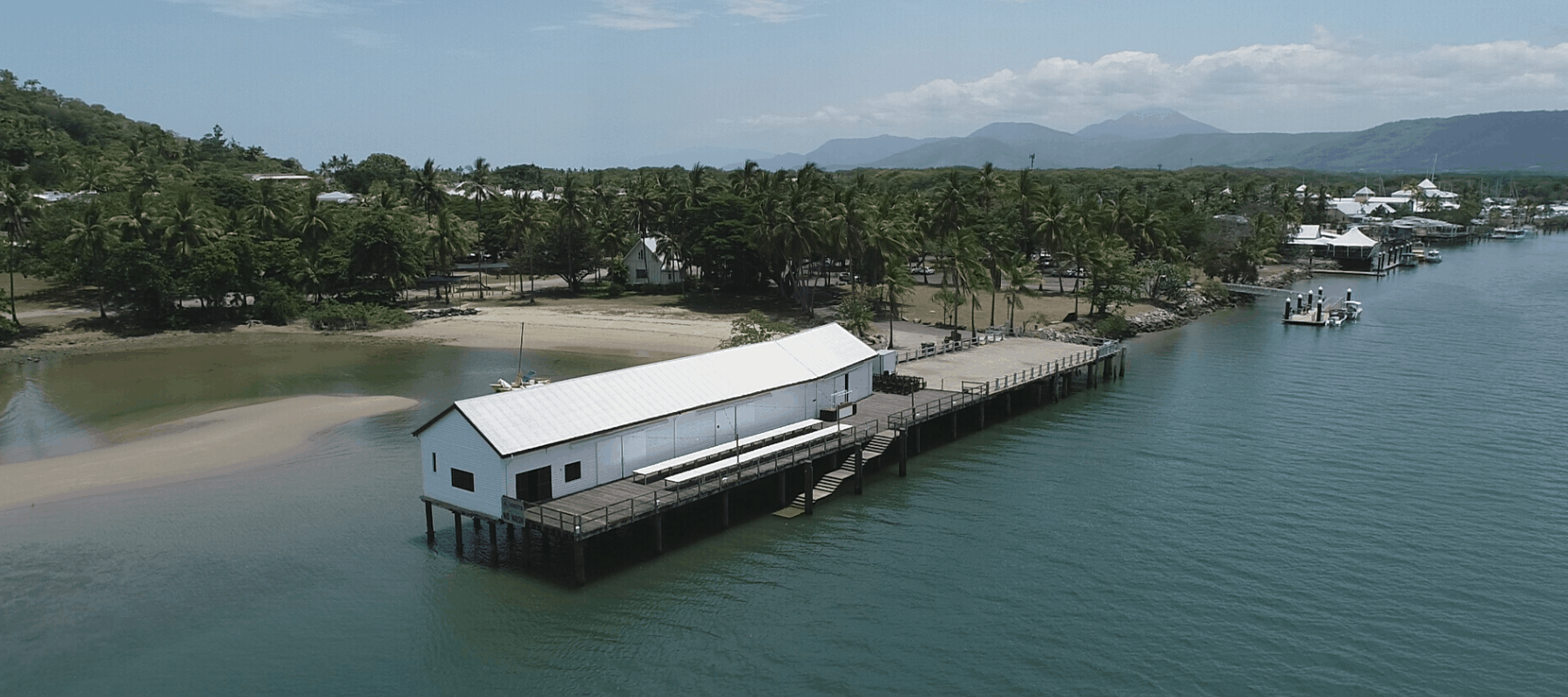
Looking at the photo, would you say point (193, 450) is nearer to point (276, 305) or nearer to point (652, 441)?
point (652, 441)

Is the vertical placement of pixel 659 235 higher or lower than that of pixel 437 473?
higher

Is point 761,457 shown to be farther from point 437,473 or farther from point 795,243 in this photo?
point 795,243

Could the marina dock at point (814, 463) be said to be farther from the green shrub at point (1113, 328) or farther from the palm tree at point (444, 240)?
the palm tree at point (444, 240)

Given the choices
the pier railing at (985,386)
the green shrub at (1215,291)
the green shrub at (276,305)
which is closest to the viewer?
the pier railing at (985,386)

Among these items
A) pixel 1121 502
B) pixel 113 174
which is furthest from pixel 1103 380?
pixel 113 174

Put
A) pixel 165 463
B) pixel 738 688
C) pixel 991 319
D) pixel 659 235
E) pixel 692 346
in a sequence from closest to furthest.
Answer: pixel 738 688 → pixel 165 463 → pixel 692 346 → pixel 991 319 → pixel 659 235

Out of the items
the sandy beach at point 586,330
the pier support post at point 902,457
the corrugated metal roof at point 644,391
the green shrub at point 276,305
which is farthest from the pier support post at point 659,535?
the green shrub at point 276,305
